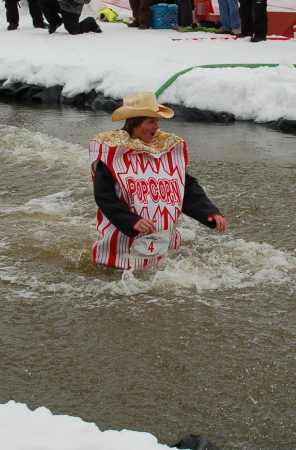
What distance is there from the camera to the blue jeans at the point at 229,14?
551 inches

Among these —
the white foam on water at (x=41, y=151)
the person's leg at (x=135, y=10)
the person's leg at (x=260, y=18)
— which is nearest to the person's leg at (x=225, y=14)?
the person's leg at (x=260, y=18)

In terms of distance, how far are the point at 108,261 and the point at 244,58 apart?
25.1 ft

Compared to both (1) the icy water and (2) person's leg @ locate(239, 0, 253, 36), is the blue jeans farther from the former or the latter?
(1) the icy water

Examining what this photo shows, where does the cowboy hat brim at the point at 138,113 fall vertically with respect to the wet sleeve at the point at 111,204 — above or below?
above

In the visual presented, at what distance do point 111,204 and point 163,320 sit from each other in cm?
82

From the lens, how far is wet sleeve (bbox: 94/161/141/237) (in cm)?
443

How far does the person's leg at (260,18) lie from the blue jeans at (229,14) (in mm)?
881

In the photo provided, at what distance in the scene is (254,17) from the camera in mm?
13125

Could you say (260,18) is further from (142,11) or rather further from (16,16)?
(16,16)

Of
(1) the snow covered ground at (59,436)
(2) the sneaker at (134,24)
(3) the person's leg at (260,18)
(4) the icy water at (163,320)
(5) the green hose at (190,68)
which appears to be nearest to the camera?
(1) the snow covered ground at (59,436)

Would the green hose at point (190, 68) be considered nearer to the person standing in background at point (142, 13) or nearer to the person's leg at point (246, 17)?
the person's leg at point (246, 17)

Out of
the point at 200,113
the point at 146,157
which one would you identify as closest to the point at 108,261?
the point at 146,157

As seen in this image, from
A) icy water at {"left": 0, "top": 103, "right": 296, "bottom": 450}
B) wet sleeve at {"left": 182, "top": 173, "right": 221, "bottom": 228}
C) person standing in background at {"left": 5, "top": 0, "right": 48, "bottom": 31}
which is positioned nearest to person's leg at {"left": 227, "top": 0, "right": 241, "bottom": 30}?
person standing in background at {"left": 5, "top": 0, "right": 48, "bottom": 31}

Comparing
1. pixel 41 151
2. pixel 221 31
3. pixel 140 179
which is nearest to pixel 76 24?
pixel 221 31
